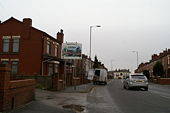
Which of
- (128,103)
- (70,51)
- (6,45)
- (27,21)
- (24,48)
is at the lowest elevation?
(128,103)

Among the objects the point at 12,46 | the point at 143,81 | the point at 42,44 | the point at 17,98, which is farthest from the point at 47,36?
the point at 17,98

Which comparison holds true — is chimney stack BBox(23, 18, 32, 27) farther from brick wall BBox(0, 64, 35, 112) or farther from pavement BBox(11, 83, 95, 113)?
brick wall BBox(0, 64, 35, 112)

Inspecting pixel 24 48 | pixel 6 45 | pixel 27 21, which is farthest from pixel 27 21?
pixel 6 45

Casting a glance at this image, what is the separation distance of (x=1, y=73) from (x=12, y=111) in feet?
5.55

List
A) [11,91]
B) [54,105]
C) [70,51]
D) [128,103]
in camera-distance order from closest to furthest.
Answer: [11,91] < [54,105] < [128,103] < [70,51]

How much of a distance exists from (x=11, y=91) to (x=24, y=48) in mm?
26342

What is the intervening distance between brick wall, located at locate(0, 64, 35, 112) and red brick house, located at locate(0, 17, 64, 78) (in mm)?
22407

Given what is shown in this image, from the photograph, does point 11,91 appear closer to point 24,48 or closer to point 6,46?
point 24,48

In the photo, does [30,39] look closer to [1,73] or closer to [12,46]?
[12,46]

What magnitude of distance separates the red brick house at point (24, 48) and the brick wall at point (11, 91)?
2241cm

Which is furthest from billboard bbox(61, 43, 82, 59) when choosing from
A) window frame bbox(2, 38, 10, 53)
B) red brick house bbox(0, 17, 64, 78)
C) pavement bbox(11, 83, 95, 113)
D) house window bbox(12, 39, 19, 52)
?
pavement bbox(11, 83, 95, 113)

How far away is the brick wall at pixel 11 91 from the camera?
422 inches

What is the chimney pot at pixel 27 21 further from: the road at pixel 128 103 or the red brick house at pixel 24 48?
the road at pixel 128 103

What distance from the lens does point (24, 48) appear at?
37.3 m
